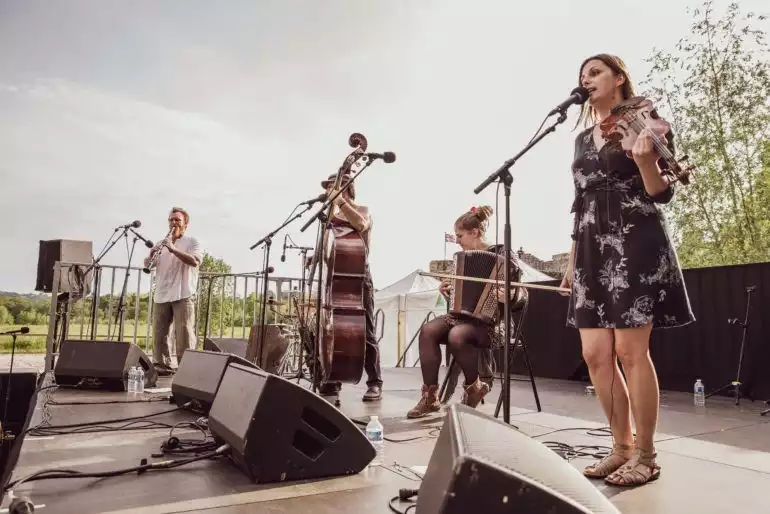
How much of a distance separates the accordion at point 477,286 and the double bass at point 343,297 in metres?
0.75

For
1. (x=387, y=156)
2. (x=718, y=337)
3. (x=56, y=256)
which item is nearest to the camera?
(x=387, y=156)

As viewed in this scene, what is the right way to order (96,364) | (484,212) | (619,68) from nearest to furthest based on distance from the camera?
(619,68) < (484,212) < (96,364)

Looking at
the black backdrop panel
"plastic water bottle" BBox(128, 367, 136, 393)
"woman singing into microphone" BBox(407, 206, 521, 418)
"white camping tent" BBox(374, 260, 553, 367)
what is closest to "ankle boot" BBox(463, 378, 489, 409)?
"woman singing into microphone" BBox(407, 206, 521, 418)

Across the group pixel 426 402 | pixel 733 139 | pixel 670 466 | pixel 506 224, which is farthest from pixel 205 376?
pixel 733 139

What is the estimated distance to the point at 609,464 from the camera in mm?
2211

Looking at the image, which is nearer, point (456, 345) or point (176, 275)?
point (456, 345)

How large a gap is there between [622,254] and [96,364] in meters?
4.23

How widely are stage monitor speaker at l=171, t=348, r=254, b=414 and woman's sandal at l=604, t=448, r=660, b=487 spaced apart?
1943 mm

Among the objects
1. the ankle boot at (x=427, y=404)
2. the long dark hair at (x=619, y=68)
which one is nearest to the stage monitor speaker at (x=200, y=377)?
the ankle boot at (x=427, y=404)

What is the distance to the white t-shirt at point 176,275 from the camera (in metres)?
5.31

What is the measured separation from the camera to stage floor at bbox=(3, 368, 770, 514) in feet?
5.90

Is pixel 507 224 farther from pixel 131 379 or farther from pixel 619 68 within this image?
pixel 131 379

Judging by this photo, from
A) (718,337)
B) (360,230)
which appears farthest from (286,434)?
(718,337)

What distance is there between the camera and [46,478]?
Answer: 76.9 inches
